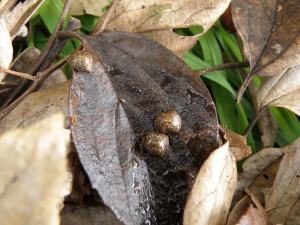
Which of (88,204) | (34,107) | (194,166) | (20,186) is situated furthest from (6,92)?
(20,186)

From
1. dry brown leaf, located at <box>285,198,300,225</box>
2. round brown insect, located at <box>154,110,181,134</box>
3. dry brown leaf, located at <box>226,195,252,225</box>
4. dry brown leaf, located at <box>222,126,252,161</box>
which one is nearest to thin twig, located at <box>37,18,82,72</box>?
round brown insect, located at <box>154,110,181,134</box>

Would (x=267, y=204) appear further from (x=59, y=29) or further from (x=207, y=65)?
(x=59, y=29)

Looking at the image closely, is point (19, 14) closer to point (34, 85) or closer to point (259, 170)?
point (34, 85)

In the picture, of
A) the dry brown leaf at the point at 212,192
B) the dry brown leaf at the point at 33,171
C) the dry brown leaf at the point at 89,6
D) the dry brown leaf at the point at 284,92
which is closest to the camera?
the dry brown leaf at the point at 33,171

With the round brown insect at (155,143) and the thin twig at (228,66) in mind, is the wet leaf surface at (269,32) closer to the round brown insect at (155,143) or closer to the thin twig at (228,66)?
the thin twig at (228,66)

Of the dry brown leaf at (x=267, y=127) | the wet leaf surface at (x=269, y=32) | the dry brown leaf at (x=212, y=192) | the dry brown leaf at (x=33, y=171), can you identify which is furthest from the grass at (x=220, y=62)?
the dry brown leaf at (x=33, y=171)
